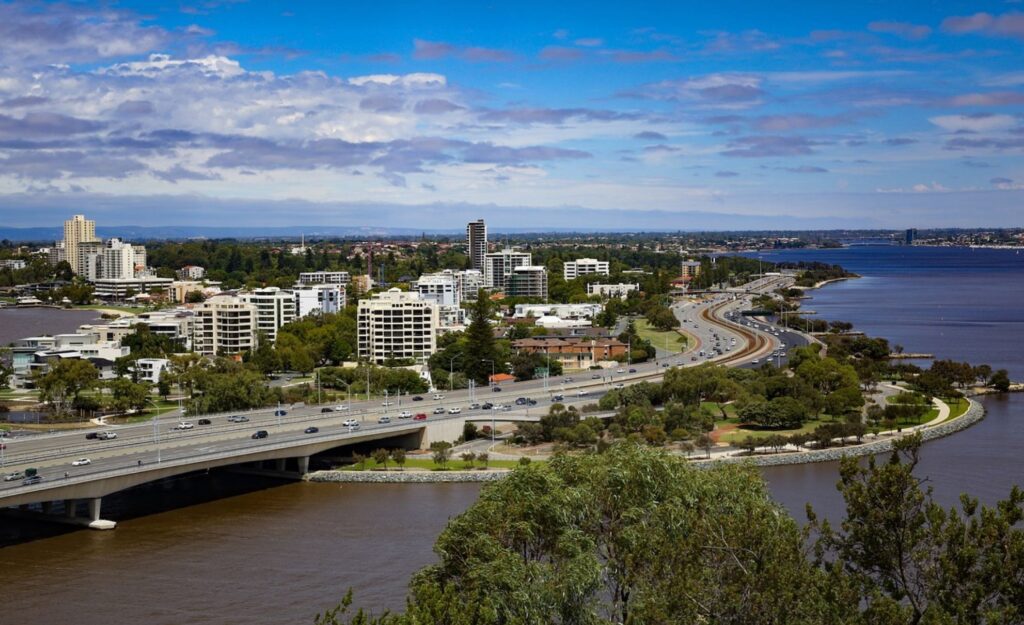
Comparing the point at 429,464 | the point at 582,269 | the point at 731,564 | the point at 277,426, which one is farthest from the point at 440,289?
the point at 731,564

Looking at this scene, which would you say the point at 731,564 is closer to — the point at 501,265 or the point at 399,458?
the point at 399,458

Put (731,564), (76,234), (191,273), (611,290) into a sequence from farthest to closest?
(76,234) → (191,273) → (611,290) → (731,564)

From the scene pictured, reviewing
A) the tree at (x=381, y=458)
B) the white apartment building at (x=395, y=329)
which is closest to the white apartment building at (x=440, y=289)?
the white apartment building at (x=395, y=329)

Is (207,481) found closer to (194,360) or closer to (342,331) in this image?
(194,360)

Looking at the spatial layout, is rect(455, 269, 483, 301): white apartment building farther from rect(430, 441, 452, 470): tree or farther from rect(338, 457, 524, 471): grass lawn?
rect(338, 457, 524, 471): grass lawn

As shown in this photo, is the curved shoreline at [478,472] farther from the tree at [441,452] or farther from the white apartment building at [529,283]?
the white apartment building at [529,283]

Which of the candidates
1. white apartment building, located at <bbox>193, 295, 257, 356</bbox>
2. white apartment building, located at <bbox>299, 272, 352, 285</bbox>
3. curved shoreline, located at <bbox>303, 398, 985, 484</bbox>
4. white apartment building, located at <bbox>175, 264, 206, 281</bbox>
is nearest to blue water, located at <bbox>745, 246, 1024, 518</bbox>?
curved shoreline, located at <bbox>303, 398, 985, 484</bbox>
